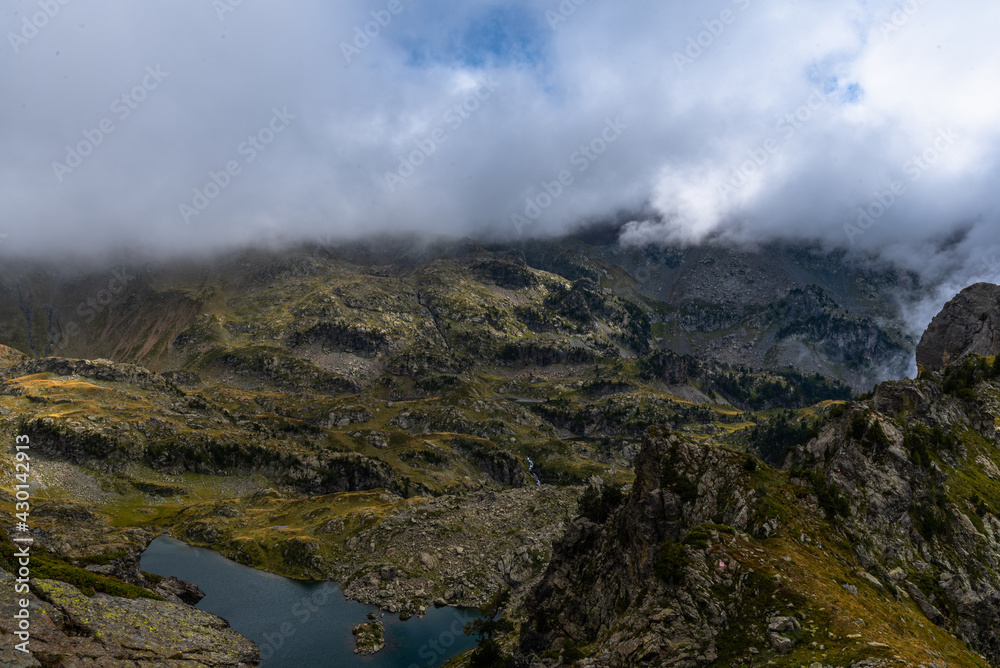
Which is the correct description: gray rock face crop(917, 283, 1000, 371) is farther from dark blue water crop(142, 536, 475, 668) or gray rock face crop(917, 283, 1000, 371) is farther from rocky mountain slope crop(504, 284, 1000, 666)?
dark blue water crop(142, 536, 475, 668)

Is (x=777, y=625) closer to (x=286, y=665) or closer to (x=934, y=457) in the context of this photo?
(x=934, y=457)

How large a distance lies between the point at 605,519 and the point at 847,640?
203 feet

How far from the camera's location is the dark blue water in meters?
118

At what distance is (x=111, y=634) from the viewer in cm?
8094

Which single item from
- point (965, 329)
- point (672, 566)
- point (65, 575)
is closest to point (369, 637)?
point (65, 575)

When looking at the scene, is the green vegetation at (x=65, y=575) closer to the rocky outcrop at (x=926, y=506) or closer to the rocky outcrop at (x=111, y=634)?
the rocky outcrop at (x=111, y=634)

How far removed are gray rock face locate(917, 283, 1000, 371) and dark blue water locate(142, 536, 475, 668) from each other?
516 feet

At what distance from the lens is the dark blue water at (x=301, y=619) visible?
117562mm

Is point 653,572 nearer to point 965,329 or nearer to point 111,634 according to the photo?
point 111,634

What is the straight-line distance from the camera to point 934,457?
7275cm

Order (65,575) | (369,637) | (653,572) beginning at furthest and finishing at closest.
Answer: (369,637), (65,575), (653,572)

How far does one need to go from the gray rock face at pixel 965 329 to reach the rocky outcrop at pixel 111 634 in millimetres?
195617

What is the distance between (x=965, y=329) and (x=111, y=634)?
9153 inches

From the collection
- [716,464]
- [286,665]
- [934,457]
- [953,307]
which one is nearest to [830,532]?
[716,464]
